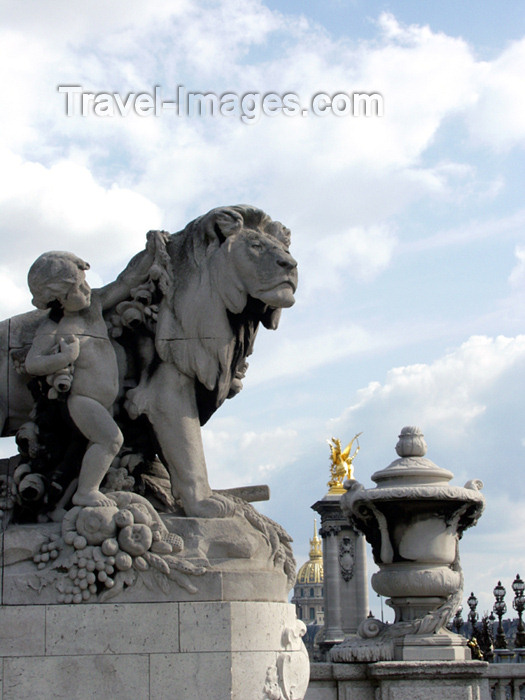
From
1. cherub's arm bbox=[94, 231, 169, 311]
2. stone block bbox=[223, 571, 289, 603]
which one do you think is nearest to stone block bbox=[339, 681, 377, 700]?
stone block bbox=[223, 571, 289, 603]

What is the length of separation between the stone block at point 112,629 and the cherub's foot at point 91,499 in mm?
647

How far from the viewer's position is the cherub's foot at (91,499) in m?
6.55

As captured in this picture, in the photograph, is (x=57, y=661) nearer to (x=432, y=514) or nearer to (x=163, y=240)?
(x=163, y=240)

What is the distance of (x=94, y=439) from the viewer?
22.1ft

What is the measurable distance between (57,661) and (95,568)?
60 centimetres

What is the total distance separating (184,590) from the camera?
6398mm

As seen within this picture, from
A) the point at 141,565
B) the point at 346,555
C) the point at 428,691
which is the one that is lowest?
the point at 428,691

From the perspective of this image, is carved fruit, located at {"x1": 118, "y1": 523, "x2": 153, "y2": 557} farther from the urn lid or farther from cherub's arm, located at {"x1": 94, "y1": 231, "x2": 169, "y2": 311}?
the urn lid

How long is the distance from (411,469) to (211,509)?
14.5 ft

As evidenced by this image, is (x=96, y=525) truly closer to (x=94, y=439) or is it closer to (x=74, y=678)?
(x=94, y=439)

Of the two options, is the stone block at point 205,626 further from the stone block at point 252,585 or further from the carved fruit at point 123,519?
the carved fruit at point 123,519

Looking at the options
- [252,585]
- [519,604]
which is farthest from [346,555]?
[252,585]

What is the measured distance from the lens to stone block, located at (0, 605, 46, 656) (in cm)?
623

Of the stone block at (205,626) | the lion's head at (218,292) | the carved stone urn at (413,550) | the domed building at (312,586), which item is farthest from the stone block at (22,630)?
the domed building at (312,586)
